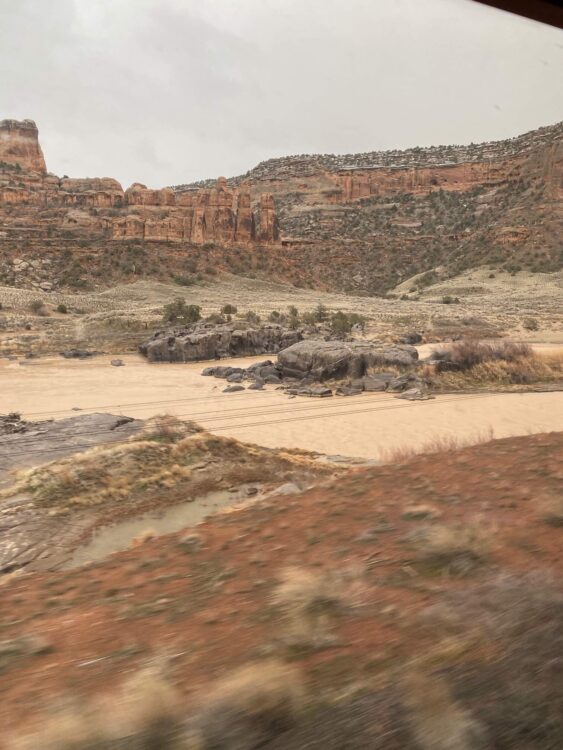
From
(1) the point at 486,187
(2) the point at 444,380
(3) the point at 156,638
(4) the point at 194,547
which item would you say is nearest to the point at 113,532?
(4) the point at 194,547

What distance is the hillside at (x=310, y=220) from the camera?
6084 centimetres

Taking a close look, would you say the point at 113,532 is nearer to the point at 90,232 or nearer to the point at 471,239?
the point at 90,232

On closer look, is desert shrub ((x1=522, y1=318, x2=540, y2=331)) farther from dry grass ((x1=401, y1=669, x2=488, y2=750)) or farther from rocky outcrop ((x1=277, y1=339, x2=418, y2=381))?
dry grass ((x1=401, y1=669, x2=488, y2=750))

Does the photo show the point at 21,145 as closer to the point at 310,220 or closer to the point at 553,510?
the point at 310,220

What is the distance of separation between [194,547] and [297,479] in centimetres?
363

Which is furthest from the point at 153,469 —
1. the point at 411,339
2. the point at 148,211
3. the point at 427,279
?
the point at 148,211

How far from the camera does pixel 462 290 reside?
6144cm

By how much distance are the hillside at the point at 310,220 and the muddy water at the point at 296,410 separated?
39.3 meters

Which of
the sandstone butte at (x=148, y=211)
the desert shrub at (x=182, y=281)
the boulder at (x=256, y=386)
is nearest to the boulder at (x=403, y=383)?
the boulder at (x=256, y=386)

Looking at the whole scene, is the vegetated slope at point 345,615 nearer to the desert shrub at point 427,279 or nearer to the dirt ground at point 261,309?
the dirt ground at point 261,309

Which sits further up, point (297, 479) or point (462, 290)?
point (462, 290)

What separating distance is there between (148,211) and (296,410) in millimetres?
64438

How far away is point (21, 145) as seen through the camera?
97.2 metres

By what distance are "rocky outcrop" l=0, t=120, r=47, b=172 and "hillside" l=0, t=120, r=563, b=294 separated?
8.7 inches
